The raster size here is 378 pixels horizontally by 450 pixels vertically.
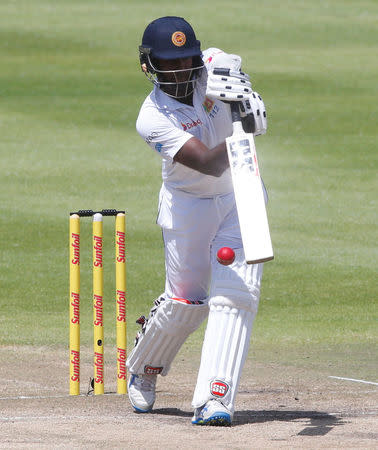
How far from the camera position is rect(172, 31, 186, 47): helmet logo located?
5393mm

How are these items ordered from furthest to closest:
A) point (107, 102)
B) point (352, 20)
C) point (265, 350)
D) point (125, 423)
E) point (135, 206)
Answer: point (352, 20)
point (107, 102)
point (135, 206)
point (265, 350)
point (125, 423)

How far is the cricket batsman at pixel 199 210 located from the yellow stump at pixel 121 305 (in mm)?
643

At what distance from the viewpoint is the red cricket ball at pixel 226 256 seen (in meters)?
5.15

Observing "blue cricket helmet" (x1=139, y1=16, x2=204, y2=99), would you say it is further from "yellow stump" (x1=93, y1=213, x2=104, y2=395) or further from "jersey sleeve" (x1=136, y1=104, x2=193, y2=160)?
"yellow stump" (x1=93, y1=213, x2=104, y2=395)

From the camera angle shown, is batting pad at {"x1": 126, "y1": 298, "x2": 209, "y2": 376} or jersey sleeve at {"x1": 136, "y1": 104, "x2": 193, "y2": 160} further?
batting pad at {"x1": 126, "y1": 298, "x2": 209, "y2": 376}

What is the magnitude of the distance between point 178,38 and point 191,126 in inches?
17.2

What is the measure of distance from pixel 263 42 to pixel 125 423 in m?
24.4

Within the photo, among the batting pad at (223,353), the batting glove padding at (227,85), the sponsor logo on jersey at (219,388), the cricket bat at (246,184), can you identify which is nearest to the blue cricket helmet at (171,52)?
the batting glove padding at (227,85)

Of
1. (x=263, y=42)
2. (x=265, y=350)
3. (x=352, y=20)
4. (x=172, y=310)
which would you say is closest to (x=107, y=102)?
(x=263, y=42)

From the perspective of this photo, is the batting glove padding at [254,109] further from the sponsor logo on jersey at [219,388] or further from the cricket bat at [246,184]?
the sponsor logo on jersey at [219,388]

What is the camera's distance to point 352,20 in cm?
3144

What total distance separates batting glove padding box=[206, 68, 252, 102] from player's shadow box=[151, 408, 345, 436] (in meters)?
1.55

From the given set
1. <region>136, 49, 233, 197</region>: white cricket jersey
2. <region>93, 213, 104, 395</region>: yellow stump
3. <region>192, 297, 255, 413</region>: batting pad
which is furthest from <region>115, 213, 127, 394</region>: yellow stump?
<region>192, 297, 255, 413</region>: batting pad

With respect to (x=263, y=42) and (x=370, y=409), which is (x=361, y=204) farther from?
(x=263, y=42)
